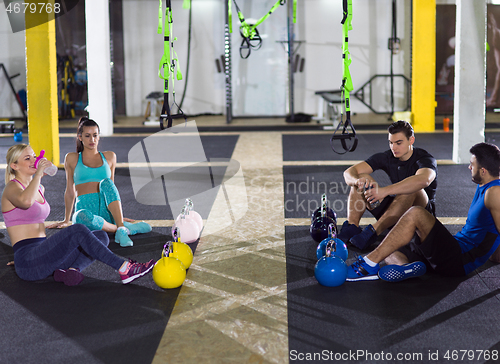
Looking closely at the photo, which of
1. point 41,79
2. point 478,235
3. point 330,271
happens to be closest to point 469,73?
point 478,235

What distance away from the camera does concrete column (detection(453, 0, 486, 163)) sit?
7.57 meters

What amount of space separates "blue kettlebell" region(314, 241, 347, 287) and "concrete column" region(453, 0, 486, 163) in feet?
17.6

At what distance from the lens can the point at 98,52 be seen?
11312 millimetres

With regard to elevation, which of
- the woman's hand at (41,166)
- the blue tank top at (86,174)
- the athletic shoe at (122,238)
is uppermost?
the woman's hand at (41,166)

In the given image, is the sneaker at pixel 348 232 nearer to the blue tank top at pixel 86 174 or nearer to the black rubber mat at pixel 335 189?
the black rubber mat at pixel 335 189

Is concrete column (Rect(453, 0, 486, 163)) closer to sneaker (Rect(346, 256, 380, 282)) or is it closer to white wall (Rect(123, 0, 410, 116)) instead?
sneaker (Rect(346, 256, 380, 282))

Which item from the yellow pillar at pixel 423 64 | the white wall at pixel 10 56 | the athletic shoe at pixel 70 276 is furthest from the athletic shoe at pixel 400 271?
the white wall at pixel 10 56

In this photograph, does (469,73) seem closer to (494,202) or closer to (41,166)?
(494,202)

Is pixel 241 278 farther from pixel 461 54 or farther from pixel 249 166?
pixel 461 54

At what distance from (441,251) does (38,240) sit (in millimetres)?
2616

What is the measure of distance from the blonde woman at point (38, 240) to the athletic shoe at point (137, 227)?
1.07 meters

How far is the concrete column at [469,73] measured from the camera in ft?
24.8

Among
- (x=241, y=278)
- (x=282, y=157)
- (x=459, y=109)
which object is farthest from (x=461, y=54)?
(x=241, y=278)

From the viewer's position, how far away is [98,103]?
461 inches
